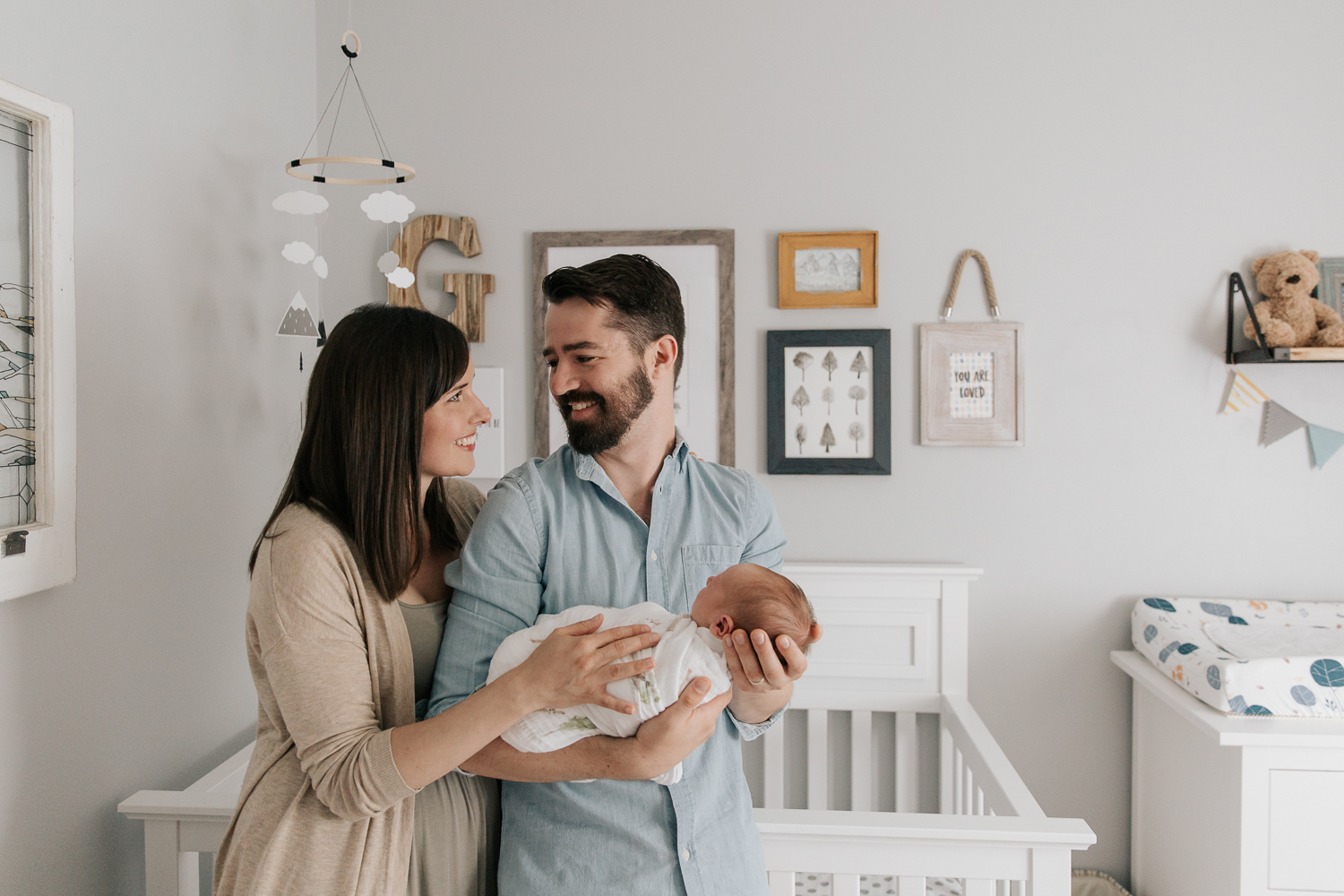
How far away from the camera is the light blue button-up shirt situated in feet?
3.64

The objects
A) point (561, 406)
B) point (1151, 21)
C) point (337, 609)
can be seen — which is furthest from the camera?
point (1151, 21)

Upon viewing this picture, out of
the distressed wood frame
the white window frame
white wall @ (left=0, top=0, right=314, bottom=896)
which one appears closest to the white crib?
white wall @ (left=0, top=0, right=314, bottom=896)

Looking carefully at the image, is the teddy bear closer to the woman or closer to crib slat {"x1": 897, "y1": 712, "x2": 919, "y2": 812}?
crib slat {"x1": 897, "y1": 712, "x2": 919, "y2": 812}

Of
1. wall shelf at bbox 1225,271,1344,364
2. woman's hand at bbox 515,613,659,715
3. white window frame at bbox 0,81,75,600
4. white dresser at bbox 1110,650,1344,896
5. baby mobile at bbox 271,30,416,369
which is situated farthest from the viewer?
→ wall shelf at bbox 1225,271,1344,364

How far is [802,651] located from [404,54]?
192cm

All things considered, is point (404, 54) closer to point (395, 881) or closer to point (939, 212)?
point (939, 212)

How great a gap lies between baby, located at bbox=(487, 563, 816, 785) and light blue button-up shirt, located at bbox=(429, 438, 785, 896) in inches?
2.7

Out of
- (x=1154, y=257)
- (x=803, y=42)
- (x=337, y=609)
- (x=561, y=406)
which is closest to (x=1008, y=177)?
(x=1154, y=257)

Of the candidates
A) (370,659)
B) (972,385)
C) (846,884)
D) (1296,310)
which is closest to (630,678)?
(370,659)

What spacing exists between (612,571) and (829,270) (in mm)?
1235

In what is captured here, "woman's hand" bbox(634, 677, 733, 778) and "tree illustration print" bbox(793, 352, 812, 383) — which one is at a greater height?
"tree illustration print" bbox(793, 352, 812, 383)

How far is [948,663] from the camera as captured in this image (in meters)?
2.14

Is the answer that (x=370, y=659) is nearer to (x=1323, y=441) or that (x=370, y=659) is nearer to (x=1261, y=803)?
(x=1261, y=803)

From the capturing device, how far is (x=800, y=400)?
218 cm
